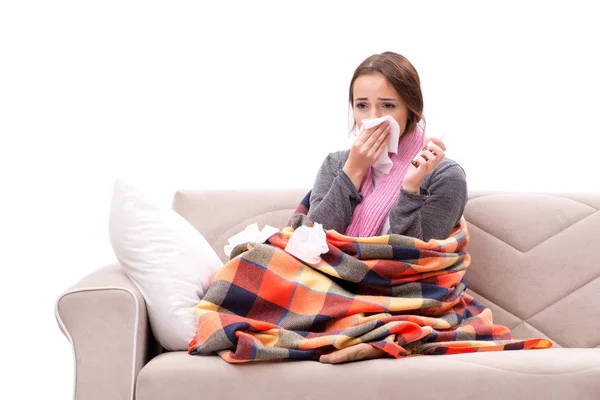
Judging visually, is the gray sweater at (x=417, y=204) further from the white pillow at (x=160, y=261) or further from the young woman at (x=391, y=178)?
the white pillow at (x=160, y=261)

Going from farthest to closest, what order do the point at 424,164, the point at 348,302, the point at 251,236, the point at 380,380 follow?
the point at 251,236 → the point at 424,164 → the point at 348,302 → the point at 380,380

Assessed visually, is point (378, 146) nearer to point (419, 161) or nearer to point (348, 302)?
point (419, 161)

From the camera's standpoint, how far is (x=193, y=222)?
260cm

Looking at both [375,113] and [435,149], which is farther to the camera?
[375,113]

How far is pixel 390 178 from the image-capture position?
2451 millimetres

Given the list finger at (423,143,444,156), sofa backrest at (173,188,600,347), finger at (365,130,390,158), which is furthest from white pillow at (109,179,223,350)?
finger at (423,143,444,156)

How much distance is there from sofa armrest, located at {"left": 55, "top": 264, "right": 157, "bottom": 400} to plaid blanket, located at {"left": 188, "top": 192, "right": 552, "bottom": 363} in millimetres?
181

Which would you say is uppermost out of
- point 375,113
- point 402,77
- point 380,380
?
point 402,77

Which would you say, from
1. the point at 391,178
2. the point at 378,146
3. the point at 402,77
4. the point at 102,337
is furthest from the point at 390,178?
the point at 102,337

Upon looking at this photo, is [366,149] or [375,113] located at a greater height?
[375,113]

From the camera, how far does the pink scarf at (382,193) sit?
2.38m

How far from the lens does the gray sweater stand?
7.45ft

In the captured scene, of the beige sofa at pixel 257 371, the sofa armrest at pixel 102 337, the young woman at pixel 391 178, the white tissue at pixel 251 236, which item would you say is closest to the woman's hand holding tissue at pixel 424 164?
the young woman at pixel 391 178

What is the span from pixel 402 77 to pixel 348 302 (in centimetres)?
74
